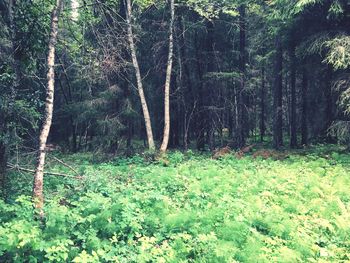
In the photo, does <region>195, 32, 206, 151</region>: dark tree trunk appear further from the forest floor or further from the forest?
the forest floor

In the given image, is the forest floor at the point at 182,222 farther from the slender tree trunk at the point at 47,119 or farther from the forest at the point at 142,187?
the slender tree trunk at the point at 47,119

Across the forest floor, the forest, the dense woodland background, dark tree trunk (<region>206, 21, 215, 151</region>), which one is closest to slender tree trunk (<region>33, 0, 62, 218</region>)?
the forest

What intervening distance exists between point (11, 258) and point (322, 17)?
16.4 meters

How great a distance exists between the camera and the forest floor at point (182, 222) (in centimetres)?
525

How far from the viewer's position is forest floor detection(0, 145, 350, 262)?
5.25 meters

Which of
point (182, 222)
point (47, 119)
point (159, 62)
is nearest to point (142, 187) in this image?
point (182, 222)

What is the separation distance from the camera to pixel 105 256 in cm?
519

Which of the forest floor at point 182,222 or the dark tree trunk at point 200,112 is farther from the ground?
the dark tree trunk at point 200,112

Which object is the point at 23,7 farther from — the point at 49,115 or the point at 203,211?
the point at 203,211

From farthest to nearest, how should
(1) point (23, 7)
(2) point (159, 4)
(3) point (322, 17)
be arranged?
(2) point (159, 4), (3) point (322, 17), (1) point (23, 7)

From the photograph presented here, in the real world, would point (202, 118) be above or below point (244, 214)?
above

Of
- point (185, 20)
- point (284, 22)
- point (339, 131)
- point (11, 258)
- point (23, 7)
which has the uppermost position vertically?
point (185, 20)

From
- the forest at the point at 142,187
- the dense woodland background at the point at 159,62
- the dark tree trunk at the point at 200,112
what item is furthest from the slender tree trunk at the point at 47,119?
the dark tree trunk at the point at 200,112

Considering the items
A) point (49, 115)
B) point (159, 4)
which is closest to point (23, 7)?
point (49, 115)
